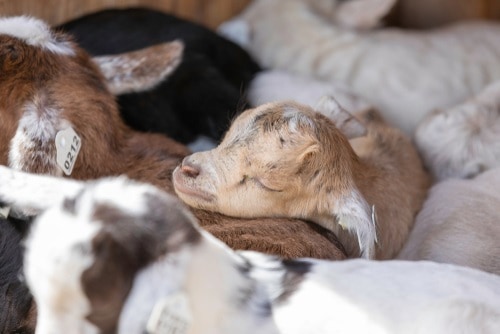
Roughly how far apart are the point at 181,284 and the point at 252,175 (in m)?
0.90

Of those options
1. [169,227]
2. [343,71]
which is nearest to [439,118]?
[343,71]

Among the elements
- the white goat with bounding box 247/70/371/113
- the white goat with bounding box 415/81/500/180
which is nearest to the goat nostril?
the white goat with bounding box 247/70/371/113

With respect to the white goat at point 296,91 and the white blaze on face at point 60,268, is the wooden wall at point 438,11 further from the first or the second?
the white blaze on face at point 60,268

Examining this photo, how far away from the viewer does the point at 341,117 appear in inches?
132

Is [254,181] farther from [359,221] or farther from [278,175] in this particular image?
[359,221]

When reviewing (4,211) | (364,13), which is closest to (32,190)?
(4,211)

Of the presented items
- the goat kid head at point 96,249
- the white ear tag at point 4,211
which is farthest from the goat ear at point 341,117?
the goat kid head at point 96,249

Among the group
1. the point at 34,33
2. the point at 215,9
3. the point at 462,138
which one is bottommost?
the point at 215,9

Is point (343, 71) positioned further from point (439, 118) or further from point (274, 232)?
point (274, 232)

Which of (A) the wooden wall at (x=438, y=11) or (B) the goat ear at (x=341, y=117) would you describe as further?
(A) the wooden wall at (x=438, y=11)

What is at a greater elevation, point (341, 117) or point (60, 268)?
point (60, 268)

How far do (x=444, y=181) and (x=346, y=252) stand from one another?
0.91 meters

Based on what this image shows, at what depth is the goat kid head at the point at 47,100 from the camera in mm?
2740

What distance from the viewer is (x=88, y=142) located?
9.36ft
